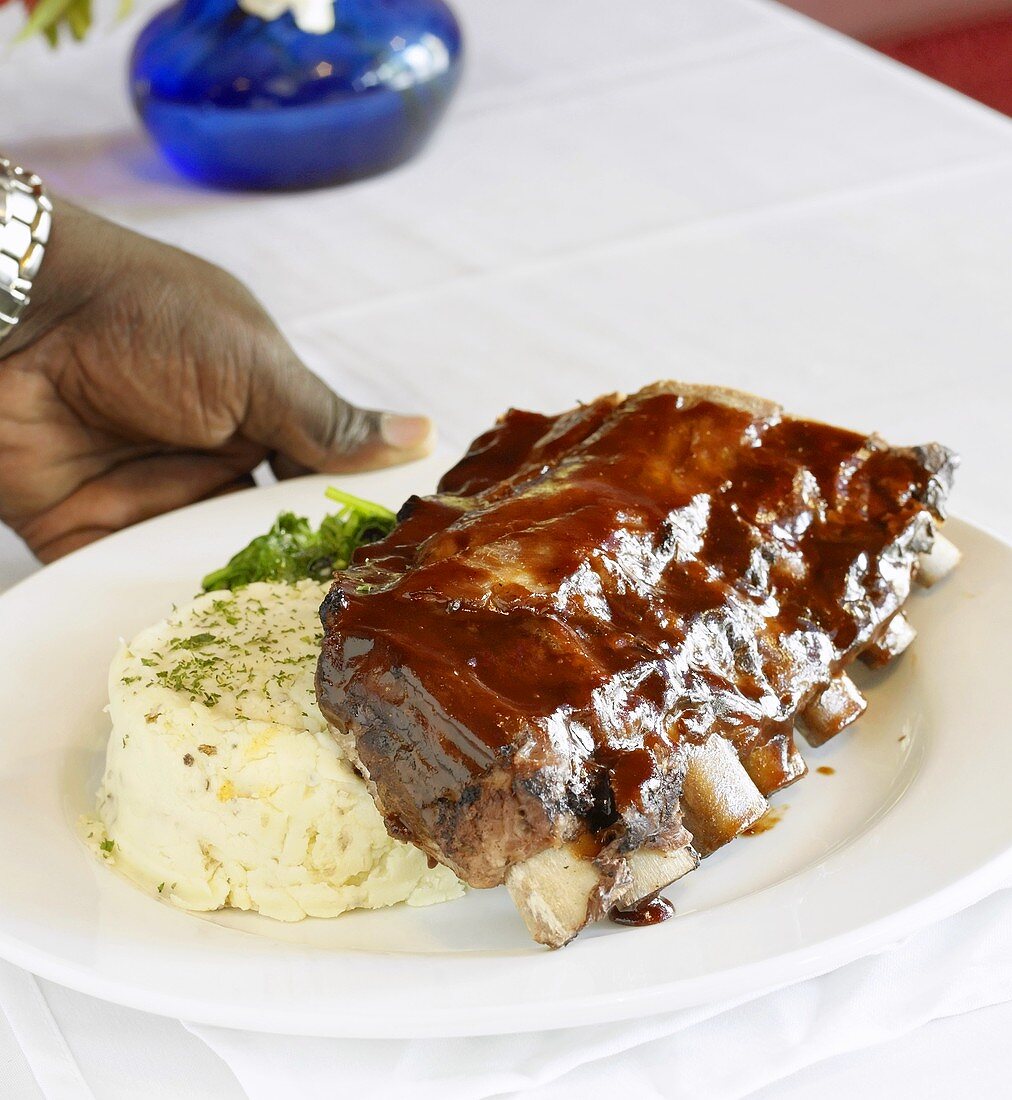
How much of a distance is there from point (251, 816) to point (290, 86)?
3.05 metres

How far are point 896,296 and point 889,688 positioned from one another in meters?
2.15

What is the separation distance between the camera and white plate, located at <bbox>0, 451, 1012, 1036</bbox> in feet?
6.75

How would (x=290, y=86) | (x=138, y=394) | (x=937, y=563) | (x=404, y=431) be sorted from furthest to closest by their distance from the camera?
(x=290, y=86)
(x=138, y=394)
(x=404, y=431)
(x=937, y=563)

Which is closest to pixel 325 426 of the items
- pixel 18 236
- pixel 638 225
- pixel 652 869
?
pixel 18 236

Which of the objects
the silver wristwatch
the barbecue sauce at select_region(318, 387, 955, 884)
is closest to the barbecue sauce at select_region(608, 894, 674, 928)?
the barbecue sauce at select_region(318, 387, 955, 884)

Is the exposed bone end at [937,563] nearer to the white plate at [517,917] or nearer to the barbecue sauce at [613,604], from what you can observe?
the white plate at [517,917]

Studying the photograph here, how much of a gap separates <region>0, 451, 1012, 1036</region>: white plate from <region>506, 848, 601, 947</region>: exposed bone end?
1.6 inches

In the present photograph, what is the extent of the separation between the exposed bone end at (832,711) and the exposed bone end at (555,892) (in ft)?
2.25

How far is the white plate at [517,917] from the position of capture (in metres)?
2.06

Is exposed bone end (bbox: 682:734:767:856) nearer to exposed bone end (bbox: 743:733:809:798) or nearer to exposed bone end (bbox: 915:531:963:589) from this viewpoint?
exposed bone end (bbox: 743:733:809:798)

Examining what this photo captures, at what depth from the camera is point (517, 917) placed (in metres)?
2.40

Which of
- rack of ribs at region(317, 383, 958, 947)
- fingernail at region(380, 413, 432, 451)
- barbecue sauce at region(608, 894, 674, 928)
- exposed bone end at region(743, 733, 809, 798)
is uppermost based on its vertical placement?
rack of ribs at region(317, 383, 958, 947)

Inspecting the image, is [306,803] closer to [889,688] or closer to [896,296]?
[889,688]

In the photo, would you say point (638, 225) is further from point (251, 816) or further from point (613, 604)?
point (251, 816)
